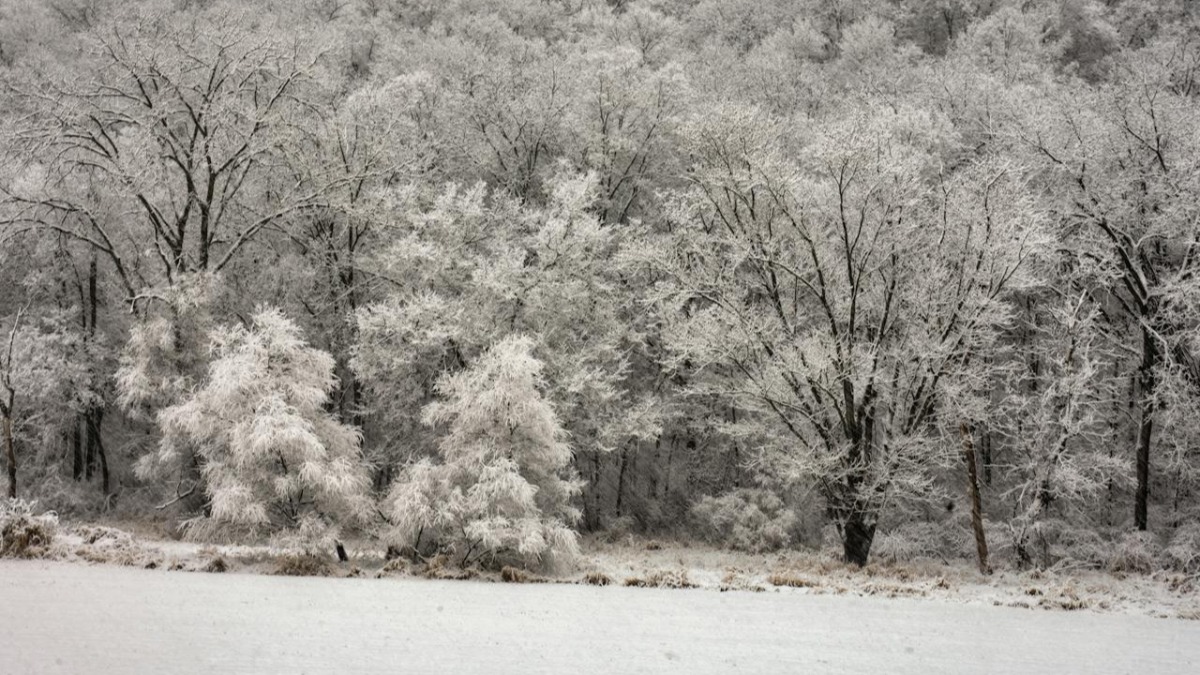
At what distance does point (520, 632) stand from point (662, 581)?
5202 mm

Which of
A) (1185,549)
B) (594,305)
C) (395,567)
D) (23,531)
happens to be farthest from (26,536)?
(1185,549)

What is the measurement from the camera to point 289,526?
14344 mm

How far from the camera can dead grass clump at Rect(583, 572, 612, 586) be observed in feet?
44.5

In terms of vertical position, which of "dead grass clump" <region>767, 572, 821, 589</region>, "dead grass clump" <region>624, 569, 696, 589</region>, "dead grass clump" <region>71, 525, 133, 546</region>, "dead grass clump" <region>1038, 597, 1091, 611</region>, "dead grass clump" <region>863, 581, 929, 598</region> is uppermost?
"dead grass clump" <region>1038, 597, 1091, 611</region>

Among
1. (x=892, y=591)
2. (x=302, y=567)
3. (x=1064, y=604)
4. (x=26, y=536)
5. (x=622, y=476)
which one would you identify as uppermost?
(x=622, y=476)

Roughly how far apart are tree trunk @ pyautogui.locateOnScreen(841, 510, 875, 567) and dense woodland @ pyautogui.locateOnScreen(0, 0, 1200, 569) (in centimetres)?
12

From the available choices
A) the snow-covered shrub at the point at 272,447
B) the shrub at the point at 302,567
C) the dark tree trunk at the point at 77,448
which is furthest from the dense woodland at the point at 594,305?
the shrub at the point at 302,567

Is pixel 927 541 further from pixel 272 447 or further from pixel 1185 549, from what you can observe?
pixel 272 447

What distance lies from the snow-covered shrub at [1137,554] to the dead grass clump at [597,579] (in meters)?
12.4

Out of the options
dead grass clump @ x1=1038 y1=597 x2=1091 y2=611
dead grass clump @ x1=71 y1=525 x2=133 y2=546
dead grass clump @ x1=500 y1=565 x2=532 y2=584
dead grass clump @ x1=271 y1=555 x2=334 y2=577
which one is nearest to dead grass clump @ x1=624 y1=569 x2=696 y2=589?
dead grass clump @ x1=500 y1=565 x2=532 y2=584

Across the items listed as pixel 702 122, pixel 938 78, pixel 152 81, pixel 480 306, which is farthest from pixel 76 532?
pixel 938 78

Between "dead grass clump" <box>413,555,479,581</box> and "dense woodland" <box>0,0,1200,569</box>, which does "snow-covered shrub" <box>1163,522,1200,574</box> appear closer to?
"dense woodland" <box>0,0,1200,569</box>

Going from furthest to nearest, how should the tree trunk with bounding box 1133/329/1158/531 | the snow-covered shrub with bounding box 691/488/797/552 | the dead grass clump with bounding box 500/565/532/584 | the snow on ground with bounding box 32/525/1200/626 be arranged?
the snow-covered shrub with bounding box 691/488/797/552 < the tree trunk with bounding box 1133/329/1158/531 < the dead grass clump with bounding box 500/565/532/584 < the snow on ground with bounding box 32/525/1200/626

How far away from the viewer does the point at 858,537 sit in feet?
57.3
